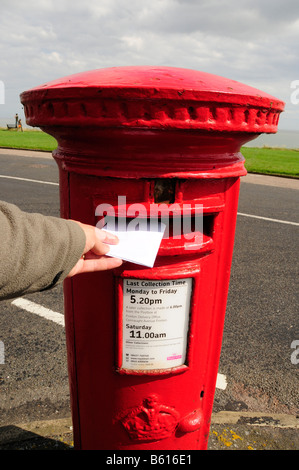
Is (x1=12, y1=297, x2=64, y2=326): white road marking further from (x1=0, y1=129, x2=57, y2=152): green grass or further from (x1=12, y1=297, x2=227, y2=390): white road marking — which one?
(x1=0, y1=129, x2=57, y2=152): green grass

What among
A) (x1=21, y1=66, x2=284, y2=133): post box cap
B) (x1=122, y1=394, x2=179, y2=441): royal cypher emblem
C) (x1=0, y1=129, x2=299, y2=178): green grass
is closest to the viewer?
(x1=21, y1=66, x2=284, y2=133): post box cap

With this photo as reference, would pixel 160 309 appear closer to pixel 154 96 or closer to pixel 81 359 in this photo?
pixel 81 359

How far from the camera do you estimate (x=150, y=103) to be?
3.00 feet

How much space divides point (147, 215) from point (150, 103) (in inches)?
11.6

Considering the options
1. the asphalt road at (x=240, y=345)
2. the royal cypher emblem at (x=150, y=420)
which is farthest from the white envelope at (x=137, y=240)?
the asphalt road at (x=240, y=345)

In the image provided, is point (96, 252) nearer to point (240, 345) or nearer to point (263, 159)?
point (240, 345)

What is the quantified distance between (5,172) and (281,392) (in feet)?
29.0

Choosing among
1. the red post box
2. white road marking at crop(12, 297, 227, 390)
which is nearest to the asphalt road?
white road marking at crop(12, 297, 227, 390)

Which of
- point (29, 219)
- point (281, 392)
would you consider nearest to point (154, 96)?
point (29, 219)

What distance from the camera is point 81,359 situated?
1357 mm

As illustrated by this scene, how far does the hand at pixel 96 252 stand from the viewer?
1066mm

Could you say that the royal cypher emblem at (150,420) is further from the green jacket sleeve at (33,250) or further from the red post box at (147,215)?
the green jacket sleeve at (33,250)

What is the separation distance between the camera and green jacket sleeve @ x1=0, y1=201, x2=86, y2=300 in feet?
2.99

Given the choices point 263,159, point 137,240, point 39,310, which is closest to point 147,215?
point 137,240
